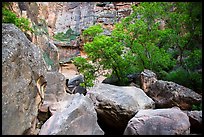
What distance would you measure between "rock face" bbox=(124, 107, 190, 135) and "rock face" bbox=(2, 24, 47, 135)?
10.0 ft

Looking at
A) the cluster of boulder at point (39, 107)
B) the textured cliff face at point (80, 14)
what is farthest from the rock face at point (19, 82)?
the textured cliff face at point (80, 14)

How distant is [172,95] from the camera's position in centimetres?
954

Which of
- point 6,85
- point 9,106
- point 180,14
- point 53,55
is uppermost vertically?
point 180,14

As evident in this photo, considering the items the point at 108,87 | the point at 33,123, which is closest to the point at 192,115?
the point at 108,87

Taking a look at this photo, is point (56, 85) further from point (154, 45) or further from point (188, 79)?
point (188, 79)

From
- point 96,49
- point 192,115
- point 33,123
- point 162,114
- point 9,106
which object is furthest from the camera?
point 96,49

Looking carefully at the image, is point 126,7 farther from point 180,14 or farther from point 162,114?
point 162,114

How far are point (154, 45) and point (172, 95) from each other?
14.2ft

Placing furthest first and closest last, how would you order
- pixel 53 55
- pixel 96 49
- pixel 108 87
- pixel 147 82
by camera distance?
pixel 53 55 → pixel 96 49 → pixel 147 82 → pixel 108 87

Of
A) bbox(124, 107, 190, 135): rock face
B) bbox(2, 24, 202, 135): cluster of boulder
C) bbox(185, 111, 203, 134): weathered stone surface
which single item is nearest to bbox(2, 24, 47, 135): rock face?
bbox(2, 24, 202, 135): cluster of boulder

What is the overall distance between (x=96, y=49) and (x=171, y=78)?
4.62 meters

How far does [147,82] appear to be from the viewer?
11.2 m

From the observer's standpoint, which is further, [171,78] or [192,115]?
[171,78]

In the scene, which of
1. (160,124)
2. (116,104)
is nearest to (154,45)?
(116,104)
